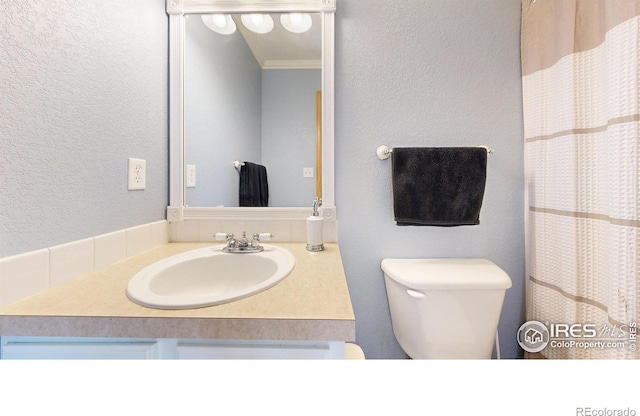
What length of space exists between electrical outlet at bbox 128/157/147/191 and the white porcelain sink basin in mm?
274

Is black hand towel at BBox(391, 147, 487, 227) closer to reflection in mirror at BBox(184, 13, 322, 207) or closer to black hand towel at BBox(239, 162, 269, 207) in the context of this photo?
reflection in mirror at BBox(184, 13, 322, 207)

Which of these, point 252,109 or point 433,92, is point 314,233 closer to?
point 252,109

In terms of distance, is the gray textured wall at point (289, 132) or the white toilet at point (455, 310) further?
the gray textured wall at point (289, 132)

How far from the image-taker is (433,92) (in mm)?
1102

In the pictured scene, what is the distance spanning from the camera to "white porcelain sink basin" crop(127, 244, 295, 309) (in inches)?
29.4

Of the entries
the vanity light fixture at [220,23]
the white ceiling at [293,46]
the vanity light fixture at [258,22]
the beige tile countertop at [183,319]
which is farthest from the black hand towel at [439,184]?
the vanity light fixture at [220,23]

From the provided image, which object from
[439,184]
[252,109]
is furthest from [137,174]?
[439,184]

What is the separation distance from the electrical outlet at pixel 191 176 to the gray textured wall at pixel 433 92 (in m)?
0.61

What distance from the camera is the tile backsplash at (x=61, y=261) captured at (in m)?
0.53

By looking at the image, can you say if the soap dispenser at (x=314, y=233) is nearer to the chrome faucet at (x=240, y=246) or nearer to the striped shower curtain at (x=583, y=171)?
the chrome faucet at (x=240, y=246)

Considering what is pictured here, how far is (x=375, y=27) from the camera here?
1098 mm
